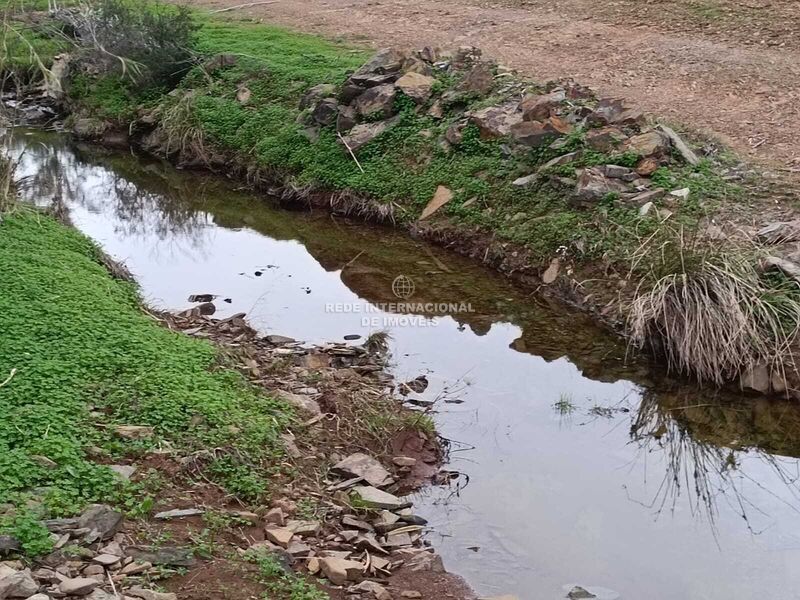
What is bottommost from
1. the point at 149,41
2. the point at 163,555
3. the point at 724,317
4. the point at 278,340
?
the point at 278,340

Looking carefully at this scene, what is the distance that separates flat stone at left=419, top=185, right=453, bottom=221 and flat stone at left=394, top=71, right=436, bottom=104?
1.53m

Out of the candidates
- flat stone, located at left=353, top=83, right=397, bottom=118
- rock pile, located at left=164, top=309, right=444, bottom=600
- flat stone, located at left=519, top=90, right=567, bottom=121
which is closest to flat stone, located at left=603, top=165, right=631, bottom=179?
flat stone, located at left=519, top=90, right=567, bottom=121

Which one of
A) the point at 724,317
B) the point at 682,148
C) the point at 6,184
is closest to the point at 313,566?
the point at 724,317

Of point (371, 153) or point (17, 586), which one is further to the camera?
point (371, 153)

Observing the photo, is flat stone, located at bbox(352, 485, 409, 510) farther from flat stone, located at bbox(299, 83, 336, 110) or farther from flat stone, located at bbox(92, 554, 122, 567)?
flat stone, located at bbox(299, 83, 336, 110)

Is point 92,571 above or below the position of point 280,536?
above

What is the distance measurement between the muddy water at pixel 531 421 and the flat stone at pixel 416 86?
1.76 meters

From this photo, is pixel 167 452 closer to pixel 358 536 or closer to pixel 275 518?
pixel 275 518

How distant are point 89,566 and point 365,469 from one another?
198 cm

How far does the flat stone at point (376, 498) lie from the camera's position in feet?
17.5

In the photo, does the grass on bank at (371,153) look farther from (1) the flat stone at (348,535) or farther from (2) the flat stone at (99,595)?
(2) the flat stone at (99,595)

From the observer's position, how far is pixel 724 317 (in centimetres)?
702

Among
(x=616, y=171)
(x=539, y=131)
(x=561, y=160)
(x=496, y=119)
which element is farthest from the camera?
(x=496, y=119)

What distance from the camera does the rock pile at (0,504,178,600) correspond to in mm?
3789
